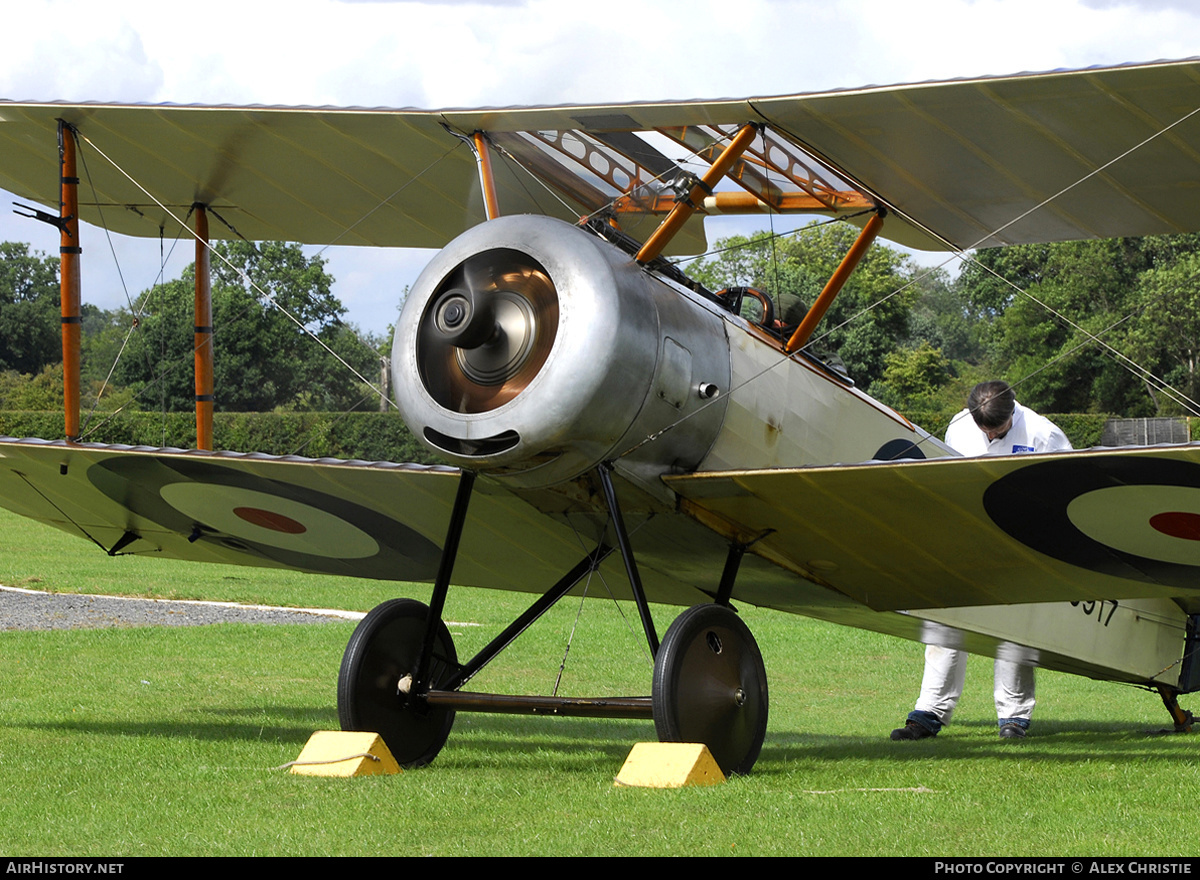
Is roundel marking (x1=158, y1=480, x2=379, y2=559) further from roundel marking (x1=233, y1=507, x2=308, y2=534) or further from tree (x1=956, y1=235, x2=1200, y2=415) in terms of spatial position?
tree (x1=956, y1=235, x2=1200, y2=415)

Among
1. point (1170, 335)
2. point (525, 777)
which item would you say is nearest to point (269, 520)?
point (525, 777)

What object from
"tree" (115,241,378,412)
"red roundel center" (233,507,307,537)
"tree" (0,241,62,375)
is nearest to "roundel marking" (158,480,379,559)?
"red roundel center" (233,507,307,537)

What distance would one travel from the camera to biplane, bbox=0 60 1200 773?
550 centimetres

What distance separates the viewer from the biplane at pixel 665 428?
18.1ft

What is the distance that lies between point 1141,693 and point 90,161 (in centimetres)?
1175

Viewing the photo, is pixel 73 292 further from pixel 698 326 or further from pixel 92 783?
pixel 698 326

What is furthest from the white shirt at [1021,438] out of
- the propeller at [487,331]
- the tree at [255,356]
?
the tree at [255,356]

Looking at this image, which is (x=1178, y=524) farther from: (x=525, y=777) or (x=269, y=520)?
(x=269, y=520)

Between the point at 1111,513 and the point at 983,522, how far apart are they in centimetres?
56

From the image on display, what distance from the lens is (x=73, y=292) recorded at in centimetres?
759

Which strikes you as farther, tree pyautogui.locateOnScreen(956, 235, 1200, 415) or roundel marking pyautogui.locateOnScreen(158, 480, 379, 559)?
tree pyautogui.locateOnScreen(956, 235, 1200, 415)

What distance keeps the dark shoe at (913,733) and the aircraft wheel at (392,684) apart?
3.60 meters

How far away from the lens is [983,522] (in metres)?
5.84

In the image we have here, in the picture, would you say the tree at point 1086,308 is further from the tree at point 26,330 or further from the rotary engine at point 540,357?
the tree at point 26,330
